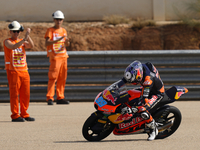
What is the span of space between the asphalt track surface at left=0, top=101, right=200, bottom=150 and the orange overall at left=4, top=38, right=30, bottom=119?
0.38m

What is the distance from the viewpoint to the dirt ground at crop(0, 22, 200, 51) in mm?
15719

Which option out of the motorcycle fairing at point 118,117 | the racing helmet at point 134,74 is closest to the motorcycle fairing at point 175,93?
the racing helmet at point 134,74

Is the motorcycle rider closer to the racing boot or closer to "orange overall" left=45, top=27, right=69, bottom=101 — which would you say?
the racing boot

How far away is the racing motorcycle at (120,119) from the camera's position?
6.01 meters

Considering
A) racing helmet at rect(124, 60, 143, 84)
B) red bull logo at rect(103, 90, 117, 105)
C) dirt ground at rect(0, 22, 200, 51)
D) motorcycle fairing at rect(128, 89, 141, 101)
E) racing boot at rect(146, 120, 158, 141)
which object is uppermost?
racing helmet at rect(124, 60, 143, 84)

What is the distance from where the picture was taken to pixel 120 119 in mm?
6176

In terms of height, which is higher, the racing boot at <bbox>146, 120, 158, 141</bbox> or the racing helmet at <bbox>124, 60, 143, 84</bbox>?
the racing helmet at <bbox>124, 60, 143, 84</bbox>

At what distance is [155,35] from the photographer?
52.8 ft

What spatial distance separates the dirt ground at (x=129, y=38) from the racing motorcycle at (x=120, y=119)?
939 cm

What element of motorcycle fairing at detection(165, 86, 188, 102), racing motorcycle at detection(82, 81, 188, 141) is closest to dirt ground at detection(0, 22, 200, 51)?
motorcycle fairing at detection(165, 86, 188, 102)

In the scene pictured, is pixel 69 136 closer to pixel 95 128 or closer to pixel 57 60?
pixel 95 128

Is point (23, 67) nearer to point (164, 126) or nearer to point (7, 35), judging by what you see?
point (164, 126)

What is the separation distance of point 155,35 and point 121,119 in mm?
10302

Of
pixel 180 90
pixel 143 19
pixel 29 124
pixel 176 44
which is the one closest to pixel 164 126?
pixel 180 90
